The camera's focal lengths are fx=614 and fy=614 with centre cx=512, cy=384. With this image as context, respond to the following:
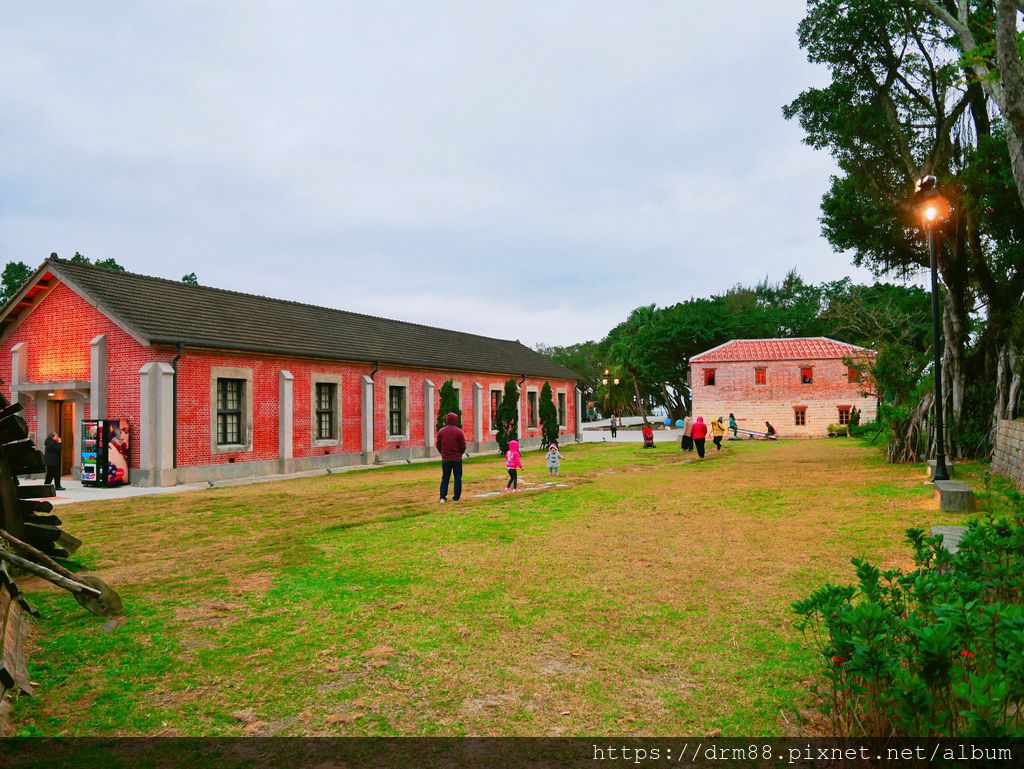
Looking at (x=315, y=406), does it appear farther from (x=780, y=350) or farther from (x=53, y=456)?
(x=780, y=350)

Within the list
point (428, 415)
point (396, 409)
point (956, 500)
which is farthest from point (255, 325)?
point (956, 500)

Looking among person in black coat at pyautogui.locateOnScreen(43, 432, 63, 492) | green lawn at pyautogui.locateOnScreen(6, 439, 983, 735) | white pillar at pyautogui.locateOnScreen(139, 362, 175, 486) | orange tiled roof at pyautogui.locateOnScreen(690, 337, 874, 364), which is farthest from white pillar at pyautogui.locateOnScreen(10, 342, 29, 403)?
orange tiled roof at pyautogui.locateOnScreen(690, 337, 874, 364)

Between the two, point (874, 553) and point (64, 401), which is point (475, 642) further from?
point (64, 401)

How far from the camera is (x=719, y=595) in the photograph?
592 centimetres

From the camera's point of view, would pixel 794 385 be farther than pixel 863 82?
Yes

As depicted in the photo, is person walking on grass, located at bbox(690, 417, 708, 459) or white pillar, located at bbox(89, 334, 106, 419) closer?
white pillar, located at bbox(89, 334, 106, 419)

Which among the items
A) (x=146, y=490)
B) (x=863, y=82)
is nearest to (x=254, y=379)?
(x=146, y=490)

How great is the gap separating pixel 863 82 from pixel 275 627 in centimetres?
2175

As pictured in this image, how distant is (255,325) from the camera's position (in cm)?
2209

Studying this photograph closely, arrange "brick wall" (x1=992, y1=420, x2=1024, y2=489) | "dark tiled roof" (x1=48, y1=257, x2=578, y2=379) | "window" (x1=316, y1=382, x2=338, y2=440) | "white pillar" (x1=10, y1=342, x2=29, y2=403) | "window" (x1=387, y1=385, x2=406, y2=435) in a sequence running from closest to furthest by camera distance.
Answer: "brick wall" (x1=992, y1=420, x2=1024, y2=489), "dark tiled roof" (x1=48, y1=257, x2=578, y2=379), "white pillar" (x1=10, y1=342, x2=29, y2=403), "window" (x1=316, y1=382, x2=338, y2=440), "window" (x1=387, y1=385, x2=406, y2=435)

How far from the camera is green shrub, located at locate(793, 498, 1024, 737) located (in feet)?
8.29

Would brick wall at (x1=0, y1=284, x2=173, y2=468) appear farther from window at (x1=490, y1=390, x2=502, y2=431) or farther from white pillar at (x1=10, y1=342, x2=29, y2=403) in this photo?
window at (x1=490, y1=390, x2=502, y2=431)

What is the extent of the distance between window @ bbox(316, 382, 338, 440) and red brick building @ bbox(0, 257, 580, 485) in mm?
42

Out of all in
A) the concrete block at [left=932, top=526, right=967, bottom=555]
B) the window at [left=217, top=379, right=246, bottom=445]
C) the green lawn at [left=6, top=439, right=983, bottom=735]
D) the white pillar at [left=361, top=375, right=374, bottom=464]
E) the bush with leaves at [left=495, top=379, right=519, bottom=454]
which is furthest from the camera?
the bush with leaves at [left=495, top=379, right=519, bottom=454]
